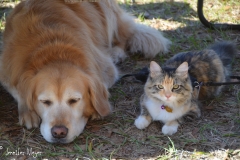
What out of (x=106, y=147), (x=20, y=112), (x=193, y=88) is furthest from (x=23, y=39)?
(x=193, y=88)

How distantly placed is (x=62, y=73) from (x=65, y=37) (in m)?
0.60

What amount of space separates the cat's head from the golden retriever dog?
0.58 m

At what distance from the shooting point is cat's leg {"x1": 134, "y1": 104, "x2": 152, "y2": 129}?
3.87 meters

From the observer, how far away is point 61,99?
3605 mm

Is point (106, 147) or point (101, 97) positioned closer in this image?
point (106, 147)

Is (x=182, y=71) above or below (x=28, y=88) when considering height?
above

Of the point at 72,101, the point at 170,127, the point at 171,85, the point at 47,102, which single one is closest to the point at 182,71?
the point at 171,85

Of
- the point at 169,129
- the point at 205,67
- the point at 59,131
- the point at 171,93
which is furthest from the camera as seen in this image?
the point at 205,67

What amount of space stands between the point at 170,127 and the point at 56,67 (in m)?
1.22

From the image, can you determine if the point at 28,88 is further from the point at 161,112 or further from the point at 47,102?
the point at 161,112

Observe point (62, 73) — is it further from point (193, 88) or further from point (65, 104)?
point (193, 88)

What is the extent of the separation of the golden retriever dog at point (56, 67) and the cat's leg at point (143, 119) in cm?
32

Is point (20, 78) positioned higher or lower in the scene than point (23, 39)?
lower

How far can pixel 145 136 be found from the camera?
149 inches
